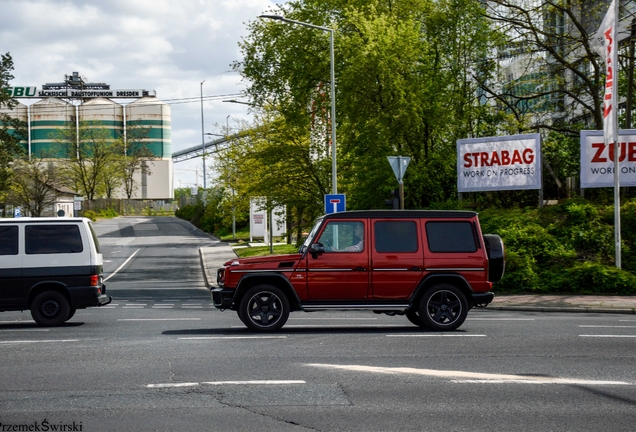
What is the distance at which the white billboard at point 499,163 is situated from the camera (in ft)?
92.0

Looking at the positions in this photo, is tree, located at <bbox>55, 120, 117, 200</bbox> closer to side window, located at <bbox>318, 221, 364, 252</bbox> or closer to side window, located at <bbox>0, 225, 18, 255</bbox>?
side window, located at <bbox>0, 225, 18, 255</bbox>

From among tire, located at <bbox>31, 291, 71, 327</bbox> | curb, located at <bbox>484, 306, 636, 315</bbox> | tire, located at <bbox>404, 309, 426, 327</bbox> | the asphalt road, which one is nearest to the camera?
the asphalt road

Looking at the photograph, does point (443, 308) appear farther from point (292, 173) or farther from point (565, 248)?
point (292, 173)

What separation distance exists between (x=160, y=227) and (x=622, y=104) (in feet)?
177

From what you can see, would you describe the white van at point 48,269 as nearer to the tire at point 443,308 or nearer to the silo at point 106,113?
the tire at point 443,308

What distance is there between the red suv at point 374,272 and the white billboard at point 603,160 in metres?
13.9

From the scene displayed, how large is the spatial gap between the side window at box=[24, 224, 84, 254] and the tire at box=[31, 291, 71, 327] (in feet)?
2.80

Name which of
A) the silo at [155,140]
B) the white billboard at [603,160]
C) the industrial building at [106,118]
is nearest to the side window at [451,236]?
the white billboard at [603,160]

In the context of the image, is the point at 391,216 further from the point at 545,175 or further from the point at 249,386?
the point at 545,175

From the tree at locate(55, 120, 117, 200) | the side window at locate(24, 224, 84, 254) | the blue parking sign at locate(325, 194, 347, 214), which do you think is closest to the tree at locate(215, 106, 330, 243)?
the blue parking sign at locate(325, 194, 347, 214)

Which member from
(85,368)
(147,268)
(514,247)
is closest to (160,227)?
(147,268)

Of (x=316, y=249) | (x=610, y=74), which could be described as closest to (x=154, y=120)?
(x=610, y=74)

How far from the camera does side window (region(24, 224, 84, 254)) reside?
16156 millimetres

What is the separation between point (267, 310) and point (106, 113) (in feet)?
426
